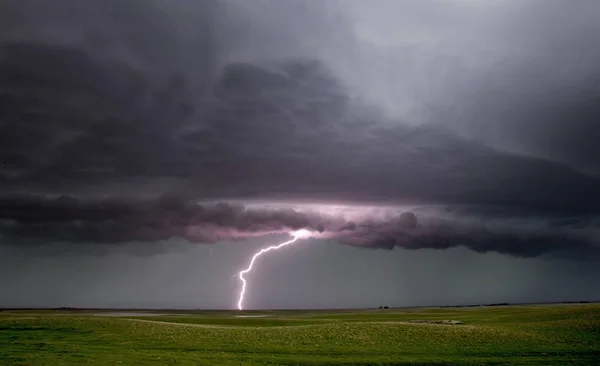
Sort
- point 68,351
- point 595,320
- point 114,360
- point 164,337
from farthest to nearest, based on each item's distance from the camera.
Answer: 1. point 595,320
2. point 164,337
3. point 68,351
4. point 114,360

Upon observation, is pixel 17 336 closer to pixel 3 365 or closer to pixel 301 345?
pixel 3 365

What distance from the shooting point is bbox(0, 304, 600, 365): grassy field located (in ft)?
151

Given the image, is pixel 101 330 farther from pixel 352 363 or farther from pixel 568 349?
pixel 568 349

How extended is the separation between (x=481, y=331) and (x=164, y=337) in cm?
3931

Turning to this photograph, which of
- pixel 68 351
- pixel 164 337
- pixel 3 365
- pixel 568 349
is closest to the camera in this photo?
pixel 3 365

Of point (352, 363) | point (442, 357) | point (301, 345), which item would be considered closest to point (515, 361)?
point (442, 357)

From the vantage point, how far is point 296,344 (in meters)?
54.5

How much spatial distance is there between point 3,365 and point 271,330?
31.2 m

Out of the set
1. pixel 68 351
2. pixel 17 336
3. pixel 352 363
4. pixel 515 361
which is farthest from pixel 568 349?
pixel 17 336

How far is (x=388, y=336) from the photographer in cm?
5900

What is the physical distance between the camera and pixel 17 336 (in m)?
58.2

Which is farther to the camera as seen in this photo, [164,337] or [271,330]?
[271,330]

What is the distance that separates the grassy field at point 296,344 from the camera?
46125 mm

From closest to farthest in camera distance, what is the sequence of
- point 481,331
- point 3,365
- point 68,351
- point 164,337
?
point 3,365, point 68,351, point 164,337, point 481,331
